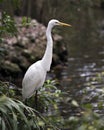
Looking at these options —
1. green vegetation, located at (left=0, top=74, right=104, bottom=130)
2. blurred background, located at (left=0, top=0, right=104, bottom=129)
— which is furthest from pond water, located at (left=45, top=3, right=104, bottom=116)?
green vegetation, located at (left=0, top=74, right=104, bottom=130)

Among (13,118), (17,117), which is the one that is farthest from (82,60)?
(13,118)

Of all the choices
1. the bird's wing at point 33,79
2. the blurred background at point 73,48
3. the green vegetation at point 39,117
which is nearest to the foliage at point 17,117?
the green vegetation at point 39,117

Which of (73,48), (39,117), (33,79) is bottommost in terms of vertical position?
(73,48)

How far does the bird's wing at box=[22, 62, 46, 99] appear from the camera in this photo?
822 centimetres

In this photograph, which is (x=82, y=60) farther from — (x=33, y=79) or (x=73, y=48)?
(x=33, y=79)

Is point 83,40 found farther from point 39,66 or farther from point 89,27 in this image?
point 39,66

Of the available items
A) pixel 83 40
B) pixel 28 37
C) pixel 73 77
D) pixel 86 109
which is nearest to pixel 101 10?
pixel 83 40

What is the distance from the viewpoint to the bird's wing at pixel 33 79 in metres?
8.22

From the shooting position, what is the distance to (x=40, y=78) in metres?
8.23

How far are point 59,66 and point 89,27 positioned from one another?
10933mm

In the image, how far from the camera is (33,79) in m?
8.27

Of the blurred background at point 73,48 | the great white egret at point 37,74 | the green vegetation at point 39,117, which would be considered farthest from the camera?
the blurred background at point 73,48

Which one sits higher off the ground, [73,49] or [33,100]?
[33,100]

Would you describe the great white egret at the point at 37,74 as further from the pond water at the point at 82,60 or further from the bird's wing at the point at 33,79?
the pond water at the point at 82,60
